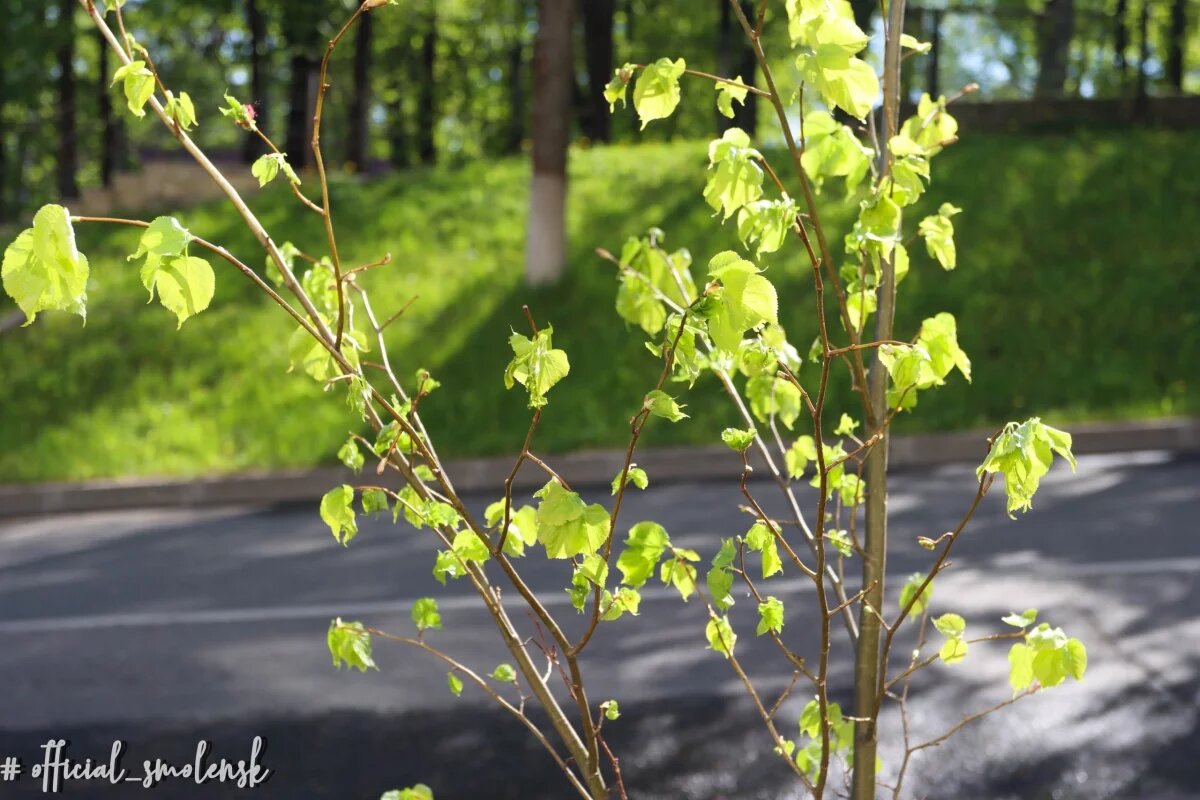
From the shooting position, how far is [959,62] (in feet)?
88.9

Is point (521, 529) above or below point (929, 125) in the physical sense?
below

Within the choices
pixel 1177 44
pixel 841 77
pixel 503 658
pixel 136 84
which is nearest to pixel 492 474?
pixel 503 658

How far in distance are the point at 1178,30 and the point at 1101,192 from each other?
24.4 ft

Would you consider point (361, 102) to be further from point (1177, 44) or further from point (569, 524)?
point (569, 524)

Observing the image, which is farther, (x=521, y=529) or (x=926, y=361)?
(x=521, y=529)

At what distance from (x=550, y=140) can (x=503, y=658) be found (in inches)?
291

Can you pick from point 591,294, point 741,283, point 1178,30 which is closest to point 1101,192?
point 591,294

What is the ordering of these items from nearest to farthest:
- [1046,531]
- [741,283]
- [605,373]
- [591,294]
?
[741,283] < [1046,531] < [605,373] < [591,294]

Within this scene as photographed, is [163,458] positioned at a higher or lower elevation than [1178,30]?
lower

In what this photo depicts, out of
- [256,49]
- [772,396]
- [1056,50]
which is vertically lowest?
[772,396]

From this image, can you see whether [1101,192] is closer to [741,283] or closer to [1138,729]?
[1138,729]

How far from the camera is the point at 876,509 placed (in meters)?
2.18

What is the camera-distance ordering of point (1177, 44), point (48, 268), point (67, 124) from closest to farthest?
point (48, 268)
point (1177, 44)
point (67, 124)

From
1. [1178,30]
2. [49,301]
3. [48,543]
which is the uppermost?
[1178,30]
